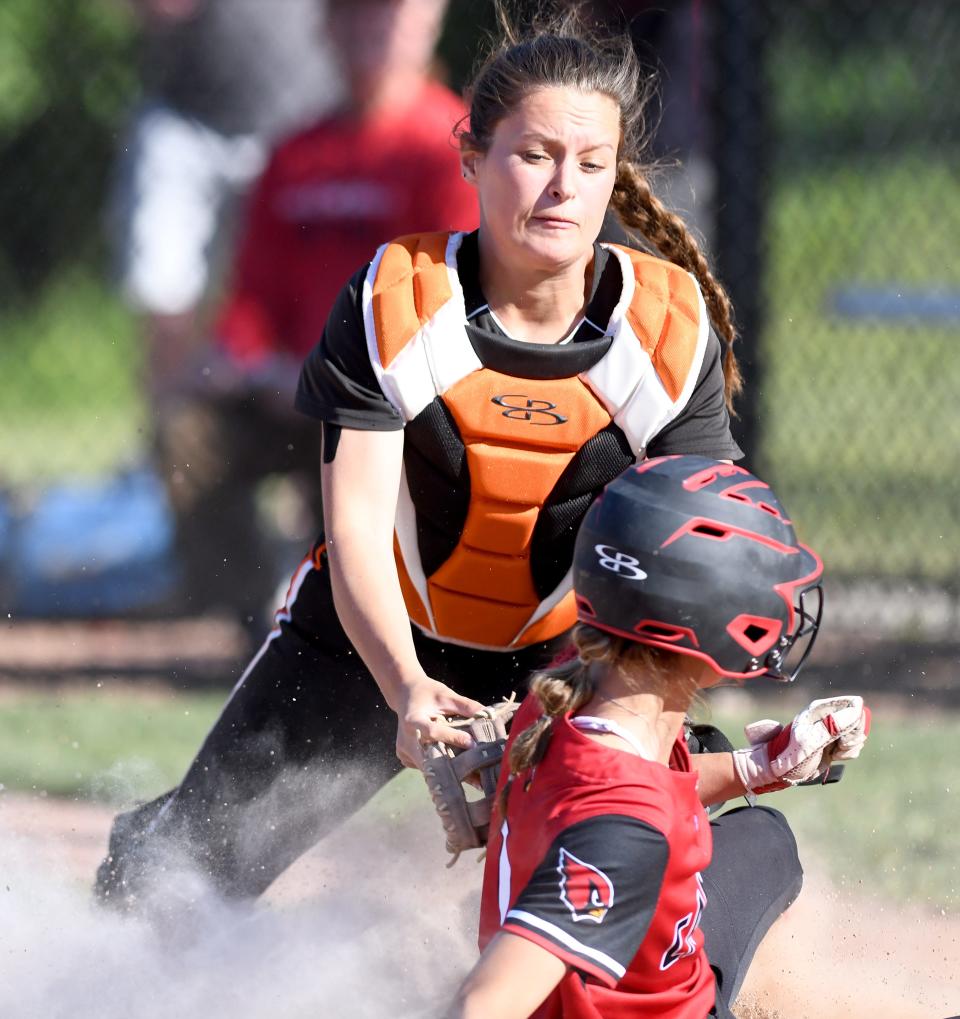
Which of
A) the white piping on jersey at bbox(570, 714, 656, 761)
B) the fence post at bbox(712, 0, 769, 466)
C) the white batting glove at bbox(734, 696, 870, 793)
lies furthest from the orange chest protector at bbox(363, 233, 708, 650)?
the fence post at bbox(712, 0, 769, 466)

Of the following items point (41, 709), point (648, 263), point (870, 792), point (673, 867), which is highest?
point (648, 263)

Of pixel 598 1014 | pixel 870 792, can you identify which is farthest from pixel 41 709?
pixel 598 1014

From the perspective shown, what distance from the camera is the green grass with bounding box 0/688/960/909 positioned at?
4574mm

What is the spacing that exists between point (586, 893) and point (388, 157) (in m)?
5.02

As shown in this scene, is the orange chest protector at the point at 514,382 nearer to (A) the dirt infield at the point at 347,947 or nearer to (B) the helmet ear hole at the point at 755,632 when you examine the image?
(B) the helmet ear hole at the point at 755,632

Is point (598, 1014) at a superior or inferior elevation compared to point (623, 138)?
inferior

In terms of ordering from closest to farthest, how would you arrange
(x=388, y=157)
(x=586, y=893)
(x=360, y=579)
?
(x=586, y=893)
(x=360, y=579)
(x=388, y=157)

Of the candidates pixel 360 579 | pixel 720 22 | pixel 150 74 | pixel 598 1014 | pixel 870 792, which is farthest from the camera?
pixel 150 74

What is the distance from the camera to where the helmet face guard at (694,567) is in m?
2.34

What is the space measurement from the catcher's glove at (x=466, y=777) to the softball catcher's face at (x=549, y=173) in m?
0.93

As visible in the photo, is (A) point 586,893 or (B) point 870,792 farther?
(B) point 870,792

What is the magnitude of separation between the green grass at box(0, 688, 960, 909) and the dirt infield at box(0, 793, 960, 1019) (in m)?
0.24

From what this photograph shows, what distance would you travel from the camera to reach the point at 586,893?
85.5 inches

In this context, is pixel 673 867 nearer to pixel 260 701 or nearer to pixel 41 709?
pixel 260 701
